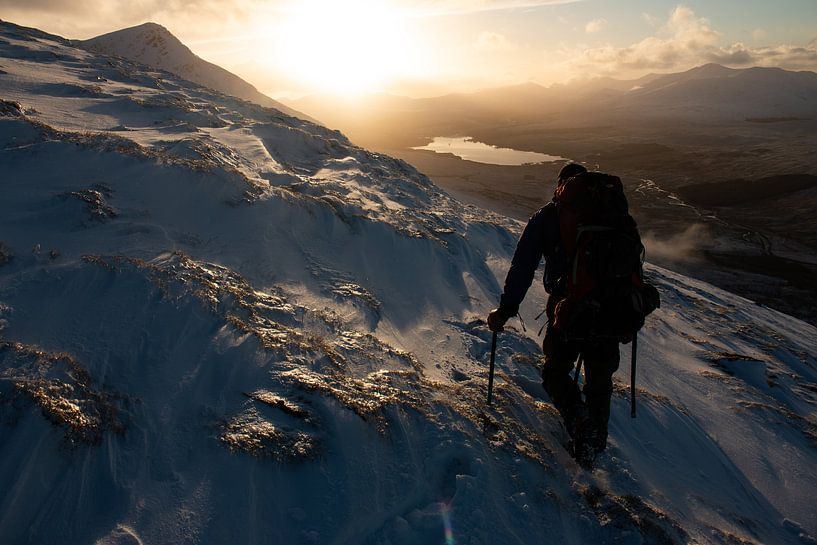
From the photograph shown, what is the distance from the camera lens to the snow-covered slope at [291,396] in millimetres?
3068

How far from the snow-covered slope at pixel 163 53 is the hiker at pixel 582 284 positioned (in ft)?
204

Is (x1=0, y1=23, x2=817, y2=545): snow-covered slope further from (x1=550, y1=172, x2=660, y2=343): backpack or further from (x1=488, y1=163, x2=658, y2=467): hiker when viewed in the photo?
(x1=550, y1=172, x2=660, y2=343): backpack

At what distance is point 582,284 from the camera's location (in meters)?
3.55

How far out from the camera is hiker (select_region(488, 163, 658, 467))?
11.5 ft

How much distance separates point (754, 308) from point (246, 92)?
58664mm

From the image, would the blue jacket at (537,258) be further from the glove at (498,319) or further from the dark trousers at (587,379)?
the dark trousers at (587,379)

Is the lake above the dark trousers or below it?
above

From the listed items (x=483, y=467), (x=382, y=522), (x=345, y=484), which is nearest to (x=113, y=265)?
(x=345, y=484)

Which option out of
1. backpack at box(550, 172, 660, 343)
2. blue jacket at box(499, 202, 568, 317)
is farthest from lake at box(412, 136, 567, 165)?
backpack at box(550, 172, 660, 343)

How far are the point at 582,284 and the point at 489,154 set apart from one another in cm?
8404

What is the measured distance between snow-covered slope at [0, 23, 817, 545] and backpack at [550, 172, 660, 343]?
4.92 feet

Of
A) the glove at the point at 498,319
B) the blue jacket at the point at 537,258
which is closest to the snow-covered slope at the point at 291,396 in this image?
the glove at the point at 498,319

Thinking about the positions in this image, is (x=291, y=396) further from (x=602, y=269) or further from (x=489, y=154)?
(x=489, y=154)

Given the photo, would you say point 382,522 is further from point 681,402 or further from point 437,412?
point 681,402
